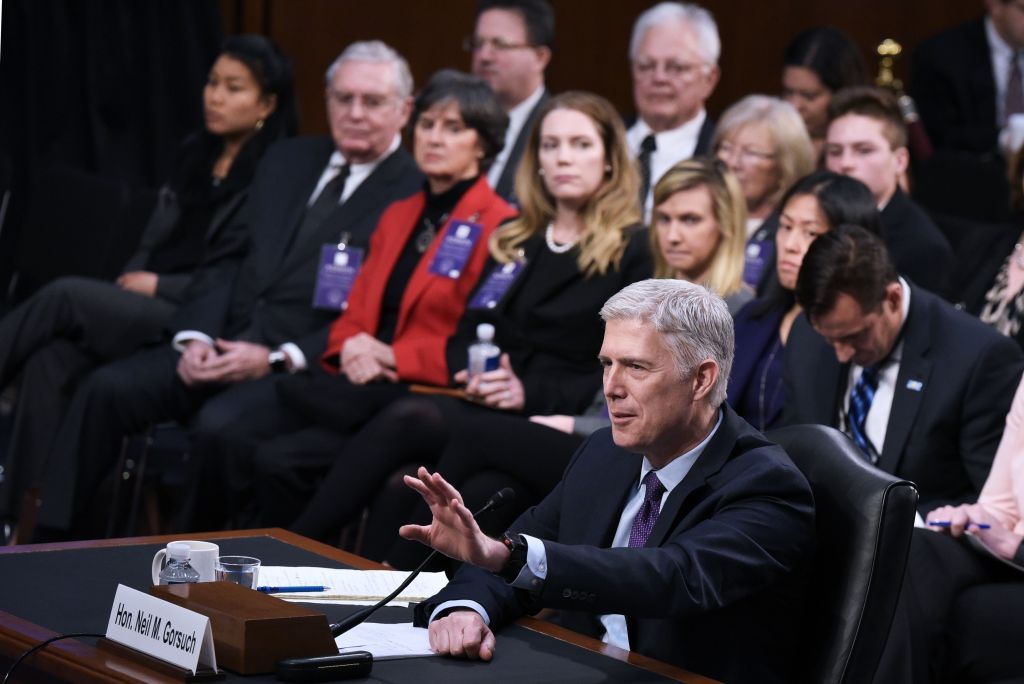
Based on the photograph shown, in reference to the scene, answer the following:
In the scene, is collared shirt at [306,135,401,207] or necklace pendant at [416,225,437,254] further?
collared shirt at [306,135,401,207]

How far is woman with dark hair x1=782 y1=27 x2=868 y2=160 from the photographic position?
18.7 feet

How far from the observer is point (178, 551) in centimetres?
247

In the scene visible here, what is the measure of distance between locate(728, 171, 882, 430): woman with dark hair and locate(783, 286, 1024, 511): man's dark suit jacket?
430mm

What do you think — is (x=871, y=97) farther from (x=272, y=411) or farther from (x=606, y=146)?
(x=272, y=411)

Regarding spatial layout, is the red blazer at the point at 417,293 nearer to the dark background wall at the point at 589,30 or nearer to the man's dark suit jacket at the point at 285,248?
the man's dark suit jacket at the point at 285,248

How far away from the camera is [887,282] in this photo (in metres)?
3.54

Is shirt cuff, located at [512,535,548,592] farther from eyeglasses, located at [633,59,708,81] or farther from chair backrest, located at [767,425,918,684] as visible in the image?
eyeglasses, located at [633,59,708,81]

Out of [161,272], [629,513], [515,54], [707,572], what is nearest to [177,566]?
[629,513]

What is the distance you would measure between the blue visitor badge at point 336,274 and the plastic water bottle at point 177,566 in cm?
267

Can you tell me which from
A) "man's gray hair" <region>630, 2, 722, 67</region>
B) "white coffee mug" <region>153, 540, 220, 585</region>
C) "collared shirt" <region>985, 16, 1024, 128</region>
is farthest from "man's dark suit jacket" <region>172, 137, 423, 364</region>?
"white coffee mug" <region>153, 540, 220, 585</region>

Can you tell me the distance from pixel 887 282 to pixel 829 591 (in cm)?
130

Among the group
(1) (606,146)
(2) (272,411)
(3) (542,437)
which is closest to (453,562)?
(3) (542,437)

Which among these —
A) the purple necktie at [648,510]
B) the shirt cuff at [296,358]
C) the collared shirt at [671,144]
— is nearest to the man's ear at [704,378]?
the purple necktie at [648,510]

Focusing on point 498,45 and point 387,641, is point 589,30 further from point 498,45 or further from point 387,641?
point 387,641
